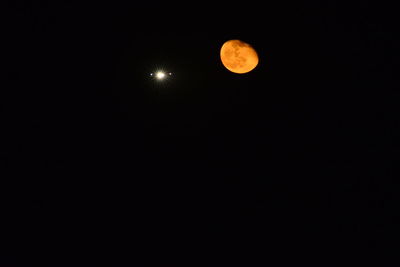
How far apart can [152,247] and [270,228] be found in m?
5.46

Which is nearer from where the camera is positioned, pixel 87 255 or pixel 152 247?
pixel 87 255

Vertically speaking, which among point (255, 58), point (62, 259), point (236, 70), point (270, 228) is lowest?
point (62, 259)

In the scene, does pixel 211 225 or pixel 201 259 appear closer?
pixel 201 259

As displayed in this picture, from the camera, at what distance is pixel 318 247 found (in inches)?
429

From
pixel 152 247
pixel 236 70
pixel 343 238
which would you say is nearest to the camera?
pixel 236 70

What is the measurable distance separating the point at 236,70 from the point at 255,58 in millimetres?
1071

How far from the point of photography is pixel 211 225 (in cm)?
1157

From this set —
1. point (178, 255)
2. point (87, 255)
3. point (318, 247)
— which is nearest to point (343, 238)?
point (318, 247)

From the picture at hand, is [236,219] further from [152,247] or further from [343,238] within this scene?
[343,238]

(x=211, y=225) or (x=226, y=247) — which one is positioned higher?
(x=211, y=225)

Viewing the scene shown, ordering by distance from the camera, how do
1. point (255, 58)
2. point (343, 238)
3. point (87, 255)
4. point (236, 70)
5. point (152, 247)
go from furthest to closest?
1. point (343, 238)
2. point (152, 247)
3. point (87, 255)
4. point (255, 58)
5. point (236, 70)

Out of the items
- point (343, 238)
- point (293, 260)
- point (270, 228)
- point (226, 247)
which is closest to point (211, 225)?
point (226, 247)

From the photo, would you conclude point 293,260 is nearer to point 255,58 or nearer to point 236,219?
point 236,219

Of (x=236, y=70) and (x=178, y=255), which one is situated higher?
(x=236, y=70)
